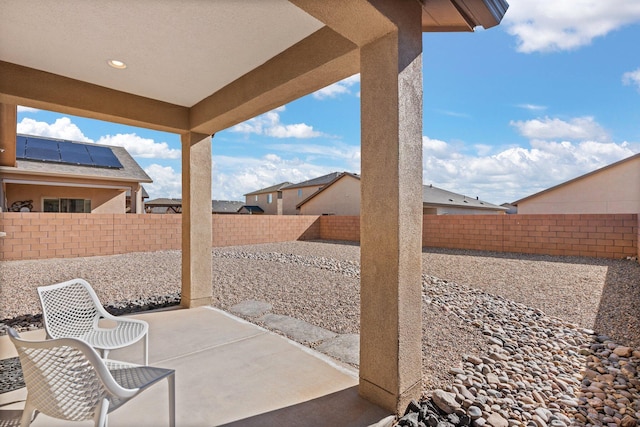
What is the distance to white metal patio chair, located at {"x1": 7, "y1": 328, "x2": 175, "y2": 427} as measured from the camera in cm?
132

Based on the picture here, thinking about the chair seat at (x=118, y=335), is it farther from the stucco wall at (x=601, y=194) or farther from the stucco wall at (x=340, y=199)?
the stucco wall at (x=340, y=199)

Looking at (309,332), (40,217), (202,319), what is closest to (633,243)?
(309,332)

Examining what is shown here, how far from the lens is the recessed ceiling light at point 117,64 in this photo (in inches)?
115

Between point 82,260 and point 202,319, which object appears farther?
point 82,260

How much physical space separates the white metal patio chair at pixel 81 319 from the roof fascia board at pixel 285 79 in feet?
7.25

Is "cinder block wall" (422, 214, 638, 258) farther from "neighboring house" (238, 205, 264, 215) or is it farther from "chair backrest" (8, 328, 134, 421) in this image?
"neighboring house" (238, 205, 264, 215)

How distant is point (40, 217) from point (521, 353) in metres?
11.3

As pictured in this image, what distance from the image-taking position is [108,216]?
32.0 feet

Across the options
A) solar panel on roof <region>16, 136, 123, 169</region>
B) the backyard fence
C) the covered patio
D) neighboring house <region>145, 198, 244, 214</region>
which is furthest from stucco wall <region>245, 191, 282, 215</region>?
the covered patio

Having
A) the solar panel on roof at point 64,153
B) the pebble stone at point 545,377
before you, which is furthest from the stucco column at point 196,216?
the solar panel on roof at point 64,153

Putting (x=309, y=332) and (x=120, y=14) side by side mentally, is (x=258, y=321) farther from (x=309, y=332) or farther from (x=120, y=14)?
(x=120, y=14)

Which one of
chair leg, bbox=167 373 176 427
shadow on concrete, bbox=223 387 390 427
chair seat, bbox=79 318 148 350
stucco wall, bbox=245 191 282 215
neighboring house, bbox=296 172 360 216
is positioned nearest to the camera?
chair leg, bbox=167 373 176 427

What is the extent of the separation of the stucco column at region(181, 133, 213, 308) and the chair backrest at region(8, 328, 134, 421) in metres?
2.95

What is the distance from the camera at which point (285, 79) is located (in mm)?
2766
